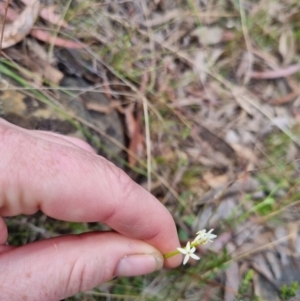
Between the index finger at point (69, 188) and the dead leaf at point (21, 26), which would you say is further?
the dead leaf at point (21, 26)

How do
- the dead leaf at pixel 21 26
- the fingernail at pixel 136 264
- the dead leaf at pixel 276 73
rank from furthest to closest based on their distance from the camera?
the dead leaf at pixel 276 73 < the dead leaf at pixel 21 26 < the fingernail at pixel 136 264

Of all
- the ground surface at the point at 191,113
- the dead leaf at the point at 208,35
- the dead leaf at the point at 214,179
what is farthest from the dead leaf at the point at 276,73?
the dead leaf at the point at 214,179

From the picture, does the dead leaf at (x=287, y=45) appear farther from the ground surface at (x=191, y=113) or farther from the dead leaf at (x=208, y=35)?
the dead leaf at (x=208, y=35)

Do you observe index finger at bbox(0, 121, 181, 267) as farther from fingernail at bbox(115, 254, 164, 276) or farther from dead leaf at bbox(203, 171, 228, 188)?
dead leaf at bbox(203, 171, 228, 188)

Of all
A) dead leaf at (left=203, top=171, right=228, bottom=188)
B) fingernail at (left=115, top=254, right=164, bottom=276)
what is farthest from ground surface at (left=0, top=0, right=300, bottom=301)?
fingernail at (left=115, top=254, right=164, bottom=276)

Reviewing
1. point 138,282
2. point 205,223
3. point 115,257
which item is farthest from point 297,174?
point 115,257

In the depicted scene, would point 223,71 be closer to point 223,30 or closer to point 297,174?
point 223,30
